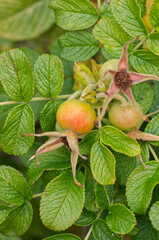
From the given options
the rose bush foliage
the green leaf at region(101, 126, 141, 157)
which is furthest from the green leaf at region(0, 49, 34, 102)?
the green leaf at region(101, 126, 141, 157)

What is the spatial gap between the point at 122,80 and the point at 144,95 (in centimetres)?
45

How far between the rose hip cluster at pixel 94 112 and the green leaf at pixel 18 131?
151mm

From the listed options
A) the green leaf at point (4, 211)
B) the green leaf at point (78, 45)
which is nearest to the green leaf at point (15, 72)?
the green leaf at point (78, 45)

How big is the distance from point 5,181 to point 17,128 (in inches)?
11.5

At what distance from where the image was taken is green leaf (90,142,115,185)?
67.1 inches

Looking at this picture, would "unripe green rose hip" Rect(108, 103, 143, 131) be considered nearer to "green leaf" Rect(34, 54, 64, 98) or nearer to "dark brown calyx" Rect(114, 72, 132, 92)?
"dark brown calyx" Rect(114, 72, 132, 92)

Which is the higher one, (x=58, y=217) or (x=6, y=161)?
(x=58, y=217)

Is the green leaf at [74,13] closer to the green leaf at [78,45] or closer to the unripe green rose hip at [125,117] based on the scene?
the green leaf at [78,45]

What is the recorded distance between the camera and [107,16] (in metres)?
2.16

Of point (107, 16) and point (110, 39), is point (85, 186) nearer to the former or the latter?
point (110, 39)

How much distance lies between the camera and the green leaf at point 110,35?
77.5 inches

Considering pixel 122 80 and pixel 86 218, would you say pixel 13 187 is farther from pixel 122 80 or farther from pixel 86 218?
pixel 122 80

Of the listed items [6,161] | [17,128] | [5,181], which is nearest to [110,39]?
[17,128]

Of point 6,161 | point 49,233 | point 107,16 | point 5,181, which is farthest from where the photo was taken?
point 6,161
